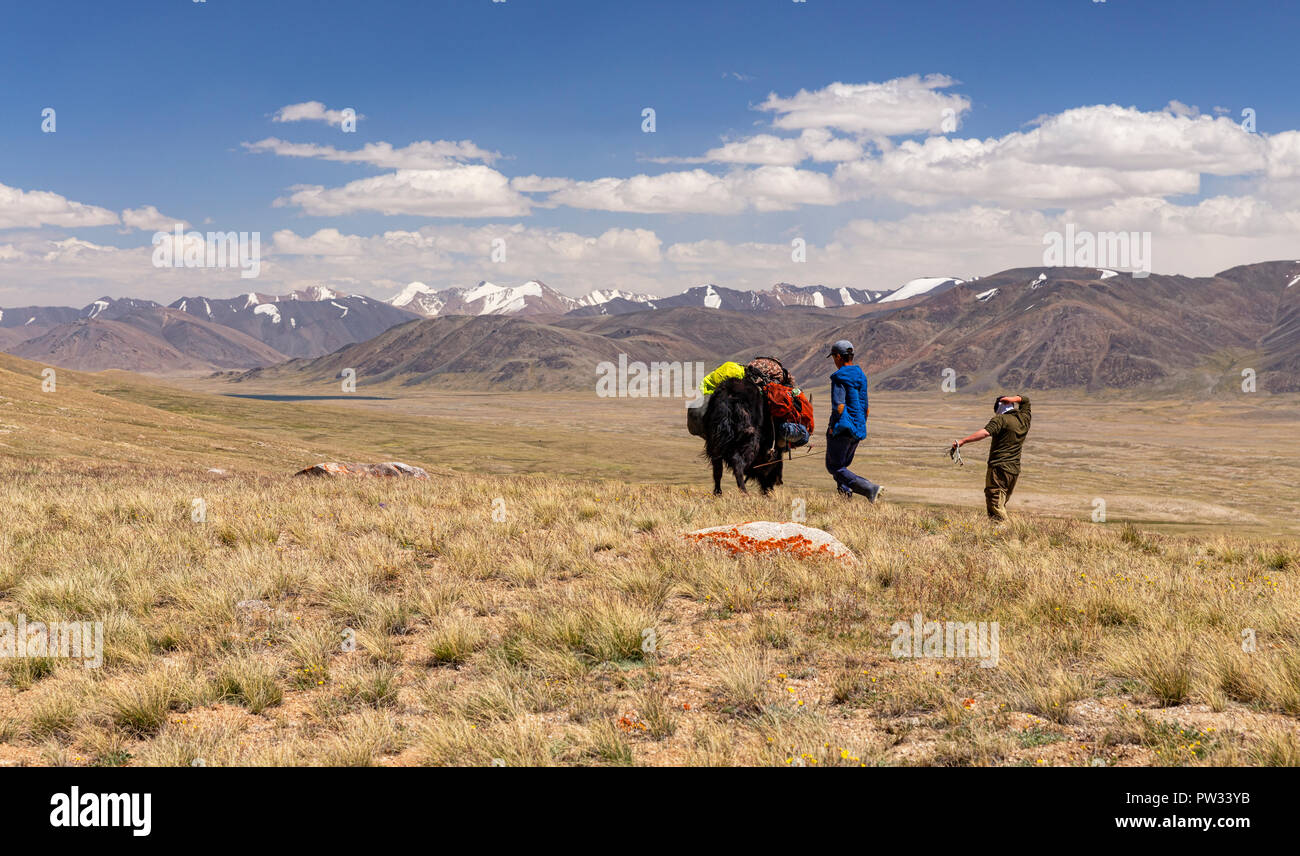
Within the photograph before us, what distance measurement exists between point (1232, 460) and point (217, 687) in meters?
92.2

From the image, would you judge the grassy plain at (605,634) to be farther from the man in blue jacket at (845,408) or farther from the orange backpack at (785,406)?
the orange backpack at (785,406)

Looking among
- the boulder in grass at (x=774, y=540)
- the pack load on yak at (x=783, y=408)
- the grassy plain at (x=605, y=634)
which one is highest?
the pack load on yak at (x=783, y=408)

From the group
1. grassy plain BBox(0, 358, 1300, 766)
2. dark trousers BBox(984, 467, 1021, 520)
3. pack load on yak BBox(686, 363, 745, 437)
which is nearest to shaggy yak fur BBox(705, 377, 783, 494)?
pack load on yak BBox(686, 363, 745, 437)

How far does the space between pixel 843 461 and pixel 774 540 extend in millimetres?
4400

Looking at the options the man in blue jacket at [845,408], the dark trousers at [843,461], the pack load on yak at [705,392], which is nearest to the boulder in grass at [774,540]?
the man in blue jacket at [845,408]

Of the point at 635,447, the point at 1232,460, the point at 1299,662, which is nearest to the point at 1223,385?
the point at 1232,460

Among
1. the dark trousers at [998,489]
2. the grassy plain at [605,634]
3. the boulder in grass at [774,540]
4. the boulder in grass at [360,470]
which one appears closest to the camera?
the grassy plain at [605,634]

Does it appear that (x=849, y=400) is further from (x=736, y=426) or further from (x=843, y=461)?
(x=736, y=426)

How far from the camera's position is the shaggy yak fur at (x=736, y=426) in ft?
41.8

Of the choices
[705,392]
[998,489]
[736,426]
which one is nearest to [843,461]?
[736,426]

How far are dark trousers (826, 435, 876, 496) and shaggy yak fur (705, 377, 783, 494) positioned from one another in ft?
3.97

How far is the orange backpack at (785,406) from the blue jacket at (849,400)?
3.12ft
